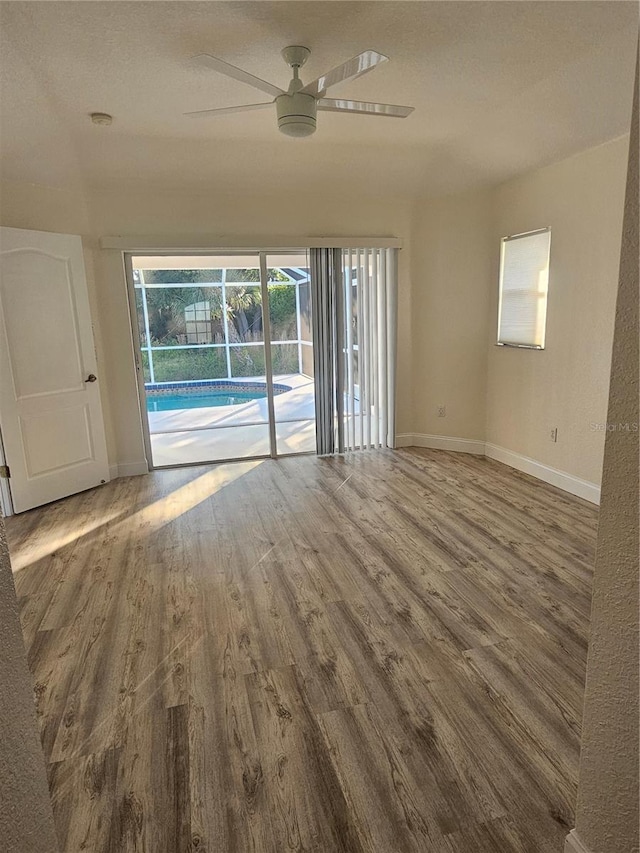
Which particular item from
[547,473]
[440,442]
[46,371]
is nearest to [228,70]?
[46,371]

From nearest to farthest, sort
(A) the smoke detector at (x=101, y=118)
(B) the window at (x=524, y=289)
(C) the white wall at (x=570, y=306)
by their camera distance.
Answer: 1. (A) the smoke detector at (x=101, y=118)
2. (C) the white wall at (x=570, y=306)
3. (B) the window at (x=524, y=289)

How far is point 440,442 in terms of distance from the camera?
543 cm

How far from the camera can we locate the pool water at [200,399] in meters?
8.31

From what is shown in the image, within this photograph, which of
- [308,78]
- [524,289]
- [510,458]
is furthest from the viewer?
[510,458]

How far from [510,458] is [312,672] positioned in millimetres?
3352

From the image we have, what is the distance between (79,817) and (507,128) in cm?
448

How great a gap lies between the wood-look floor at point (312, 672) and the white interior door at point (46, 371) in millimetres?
490

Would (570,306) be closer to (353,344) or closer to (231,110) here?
(353,344)

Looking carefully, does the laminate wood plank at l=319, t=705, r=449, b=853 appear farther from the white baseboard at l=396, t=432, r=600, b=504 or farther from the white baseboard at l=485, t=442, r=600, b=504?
the white baseboard at l=485, t=442, r=600, b=504

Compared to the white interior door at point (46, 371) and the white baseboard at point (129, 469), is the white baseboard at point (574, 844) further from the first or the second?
the white baseboard at point (129, 469)

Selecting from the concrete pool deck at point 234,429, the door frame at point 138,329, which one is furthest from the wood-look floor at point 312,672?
the concrete pool deck at point 234,429

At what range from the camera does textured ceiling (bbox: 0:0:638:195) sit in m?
2.33

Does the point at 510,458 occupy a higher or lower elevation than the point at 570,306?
lower

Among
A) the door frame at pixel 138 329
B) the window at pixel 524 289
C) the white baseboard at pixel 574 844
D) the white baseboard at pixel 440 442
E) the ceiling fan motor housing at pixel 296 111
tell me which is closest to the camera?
the white baseboard at pixel 574 844
